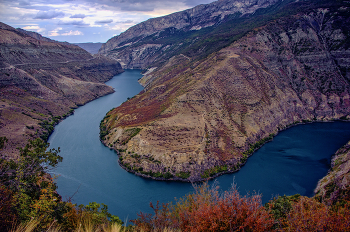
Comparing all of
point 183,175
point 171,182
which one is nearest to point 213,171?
point 183,175

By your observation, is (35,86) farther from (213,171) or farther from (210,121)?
(213,171)

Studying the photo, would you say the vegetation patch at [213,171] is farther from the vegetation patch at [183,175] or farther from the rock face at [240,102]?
the vegetation patch at [183,175]

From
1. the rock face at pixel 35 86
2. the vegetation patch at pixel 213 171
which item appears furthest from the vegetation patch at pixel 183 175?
the rock face at pixel 35 86

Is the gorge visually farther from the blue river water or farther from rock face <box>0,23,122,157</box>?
rock face <box>0,23,122,157</box>

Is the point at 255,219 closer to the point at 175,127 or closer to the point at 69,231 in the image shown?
the point at 69,231

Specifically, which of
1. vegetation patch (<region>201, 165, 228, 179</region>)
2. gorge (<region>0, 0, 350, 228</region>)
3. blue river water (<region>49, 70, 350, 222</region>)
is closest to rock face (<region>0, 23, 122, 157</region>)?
gorge (<region>0, 0, 350, 228</region>)
